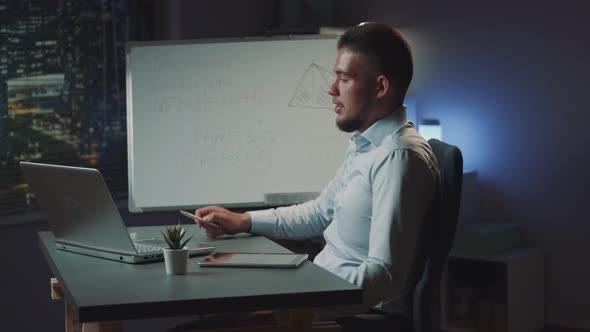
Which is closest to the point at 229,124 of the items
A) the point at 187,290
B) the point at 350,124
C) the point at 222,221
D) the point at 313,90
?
the point at 313,90

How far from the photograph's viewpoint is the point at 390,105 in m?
2.27

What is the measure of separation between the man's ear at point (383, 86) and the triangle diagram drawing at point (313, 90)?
1196 mm

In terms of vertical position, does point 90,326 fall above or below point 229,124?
below

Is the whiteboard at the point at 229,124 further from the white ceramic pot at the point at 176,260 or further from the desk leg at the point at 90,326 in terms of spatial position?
the white ceramic pot at the point at 176,260

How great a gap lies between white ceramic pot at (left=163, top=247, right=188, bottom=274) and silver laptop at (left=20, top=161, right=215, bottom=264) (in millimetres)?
154

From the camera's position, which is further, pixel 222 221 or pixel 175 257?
pixel 222 221

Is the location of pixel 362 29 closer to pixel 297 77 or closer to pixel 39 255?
pixel 297 77

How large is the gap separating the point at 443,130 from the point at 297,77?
135 centimetres

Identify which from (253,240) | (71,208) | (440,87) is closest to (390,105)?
(253,240)

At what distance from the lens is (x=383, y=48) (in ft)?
7.32

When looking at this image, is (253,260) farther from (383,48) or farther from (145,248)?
(383,48)

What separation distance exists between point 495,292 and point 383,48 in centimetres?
217

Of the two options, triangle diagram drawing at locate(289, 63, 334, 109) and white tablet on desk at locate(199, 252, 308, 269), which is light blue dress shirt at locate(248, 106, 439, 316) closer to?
white tablet on desk at locate(199, 252, 308, 269)

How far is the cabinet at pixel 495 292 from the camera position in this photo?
401 cm
